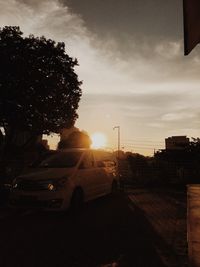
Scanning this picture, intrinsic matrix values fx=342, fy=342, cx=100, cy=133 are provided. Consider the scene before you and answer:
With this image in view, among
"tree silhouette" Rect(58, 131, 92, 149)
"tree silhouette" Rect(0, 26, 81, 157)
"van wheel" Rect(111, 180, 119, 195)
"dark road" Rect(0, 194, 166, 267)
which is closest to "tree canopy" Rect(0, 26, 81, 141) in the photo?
"tree silhouette" Rect(0, 26, 81, 157)

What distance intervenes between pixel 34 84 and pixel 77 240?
823 inches

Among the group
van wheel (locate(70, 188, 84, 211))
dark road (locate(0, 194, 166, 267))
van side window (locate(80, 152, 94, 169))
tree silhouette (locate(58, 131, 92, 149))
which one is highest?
tree silhouette (locate(58, 131, 92, 149))

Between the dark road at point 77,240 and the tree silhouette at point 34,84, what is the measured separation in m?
17.5

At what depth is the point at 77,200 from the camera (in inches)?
373

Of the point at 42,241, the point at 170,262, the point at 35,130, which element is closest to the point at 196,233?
the point at 170,262

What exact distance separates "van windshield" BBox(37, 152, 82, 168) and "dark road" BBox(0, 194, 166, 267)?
1.45m

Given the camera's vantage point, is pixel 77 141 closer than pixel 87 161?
No

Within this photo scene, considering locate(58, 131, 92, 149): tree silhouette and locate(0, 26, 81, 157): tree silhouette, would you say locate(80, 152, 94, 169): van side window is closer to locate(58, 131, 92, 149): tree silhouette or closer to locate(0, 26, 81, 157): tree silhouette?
locate(0, 26, 81, 157): tree silhouette

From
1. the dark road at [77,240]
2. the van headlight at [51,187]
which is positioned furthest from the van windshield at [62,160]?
the dark road at [77,240]

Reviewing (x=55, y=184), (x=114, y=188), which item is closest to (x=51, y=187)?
(x=55, y=184)

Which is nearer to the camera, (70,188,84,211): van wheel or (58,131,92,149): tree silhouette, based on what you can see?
(70,188,84,211): van wheel

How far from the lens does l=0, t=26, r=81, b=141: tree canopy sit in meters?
25.8

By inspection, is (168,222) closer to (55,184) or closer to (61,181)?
(61,181)

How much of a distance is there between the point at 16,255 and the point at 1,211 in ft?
14.4
